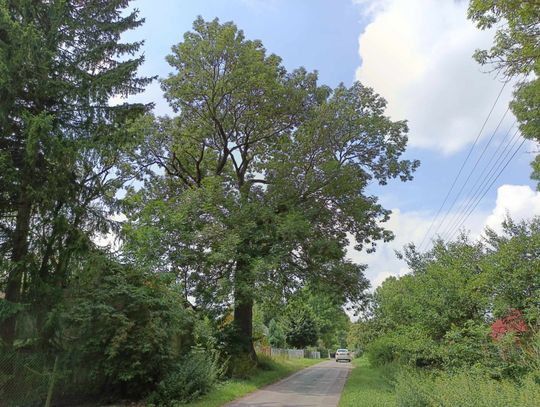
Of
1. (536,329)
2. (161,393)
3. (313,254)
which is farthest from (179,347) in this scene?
(536,329)

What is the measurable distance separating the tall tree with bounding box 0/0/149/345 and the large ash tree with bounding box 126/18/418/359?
637cm

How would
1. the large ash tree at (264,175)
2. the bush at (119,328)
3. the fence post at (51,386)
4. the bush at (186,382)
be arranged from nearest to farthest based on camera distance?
the fence post at (51,386)
the bush at (119,328)
the bush at (186,382)
the large ash tree at (264,175)

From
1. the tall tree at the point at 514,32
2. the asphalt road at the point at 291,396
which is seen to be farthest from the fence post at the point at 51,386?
the tall tree at the point at 514,32

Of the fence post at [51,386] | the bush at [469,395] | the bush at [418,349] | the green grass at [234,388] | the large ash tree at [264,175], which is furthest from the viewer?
the large ash tree at [264,175]

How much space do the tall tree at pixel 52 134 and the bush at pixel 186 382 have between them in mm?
4236

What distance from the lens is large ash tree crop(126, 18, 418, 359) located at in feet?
67.9

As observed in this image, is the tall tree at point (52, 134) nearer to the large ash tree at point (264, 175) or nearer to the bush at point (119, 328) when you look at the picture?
the bush at point (119, 328)

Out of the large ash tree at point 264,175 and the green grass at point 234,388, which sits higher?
the large ash tree at point 264,175

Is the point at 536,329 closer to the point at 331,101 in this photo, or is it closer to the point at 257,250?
the point at 257,250

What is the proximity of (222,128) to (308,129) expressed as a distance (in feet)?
14.8

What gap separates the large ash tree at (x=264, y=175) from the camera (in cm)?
2070

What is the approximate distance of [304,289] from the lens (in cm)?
2305

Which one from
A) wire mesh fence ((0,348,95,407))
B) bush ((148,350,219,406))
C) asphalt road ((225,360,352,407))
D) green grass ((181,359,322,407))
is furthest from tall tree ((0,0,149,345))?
asphalt road ((225,360,352,407))

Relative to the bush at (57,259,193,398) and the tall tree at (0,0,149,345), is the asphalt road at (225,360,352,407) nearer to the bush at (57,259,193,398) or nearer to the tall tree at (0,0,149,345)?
the bush at (57,259,193,398)
